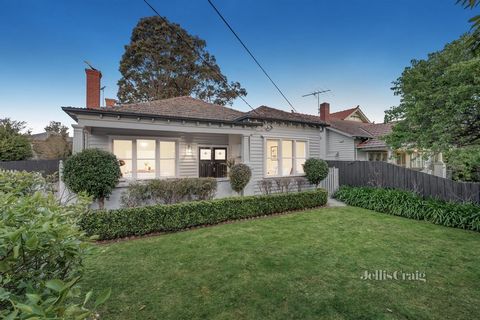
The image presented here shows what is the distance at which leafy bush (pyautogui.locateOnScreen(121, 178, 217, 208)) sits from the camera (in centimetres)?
762

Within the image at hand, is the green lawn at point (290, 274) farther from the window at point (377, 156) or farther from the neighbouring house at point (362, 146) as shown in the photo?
the window at point (377, 156)

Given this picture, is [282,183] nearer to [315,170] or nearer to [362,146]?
[315,170]

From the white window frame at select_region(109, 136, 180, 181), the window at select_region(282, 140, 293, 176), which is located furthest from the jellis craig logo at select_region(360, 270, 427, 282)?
the white window frame at select_region(109, 136, 180, 181)

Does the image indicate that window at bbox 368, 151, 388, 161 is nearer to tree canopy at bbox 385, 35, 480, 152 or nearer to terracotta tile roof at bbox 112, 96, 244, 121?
tree canopy at bbox 385, 35, 480, 152

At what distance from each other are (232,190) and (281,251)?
14.9ft

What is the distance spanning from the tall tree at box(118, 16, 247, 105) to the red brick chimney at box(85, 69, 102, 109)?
475 inches

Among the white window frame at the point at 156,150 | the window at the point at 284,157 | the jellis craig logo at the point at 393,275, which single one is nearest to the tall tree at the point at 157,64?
the window at the point at 284,157

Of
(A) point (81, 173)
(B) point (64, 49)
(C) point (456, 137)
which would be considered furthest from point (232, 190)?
(B) point (64, 49)

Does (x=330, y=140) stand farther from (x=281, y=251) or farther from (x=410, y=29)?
(x=281, y=251)

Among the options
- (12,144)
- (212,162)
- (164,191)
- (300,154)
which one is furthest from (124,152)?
(12,144)

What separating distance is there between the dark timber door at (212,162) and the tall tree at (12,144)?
15.5 metres

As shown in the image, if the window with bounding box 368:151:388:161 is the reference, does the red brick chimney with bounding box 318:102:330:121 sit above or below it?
above

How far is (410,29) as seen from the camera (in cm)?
1110

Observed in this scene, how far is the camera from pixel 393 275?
4117 mm
